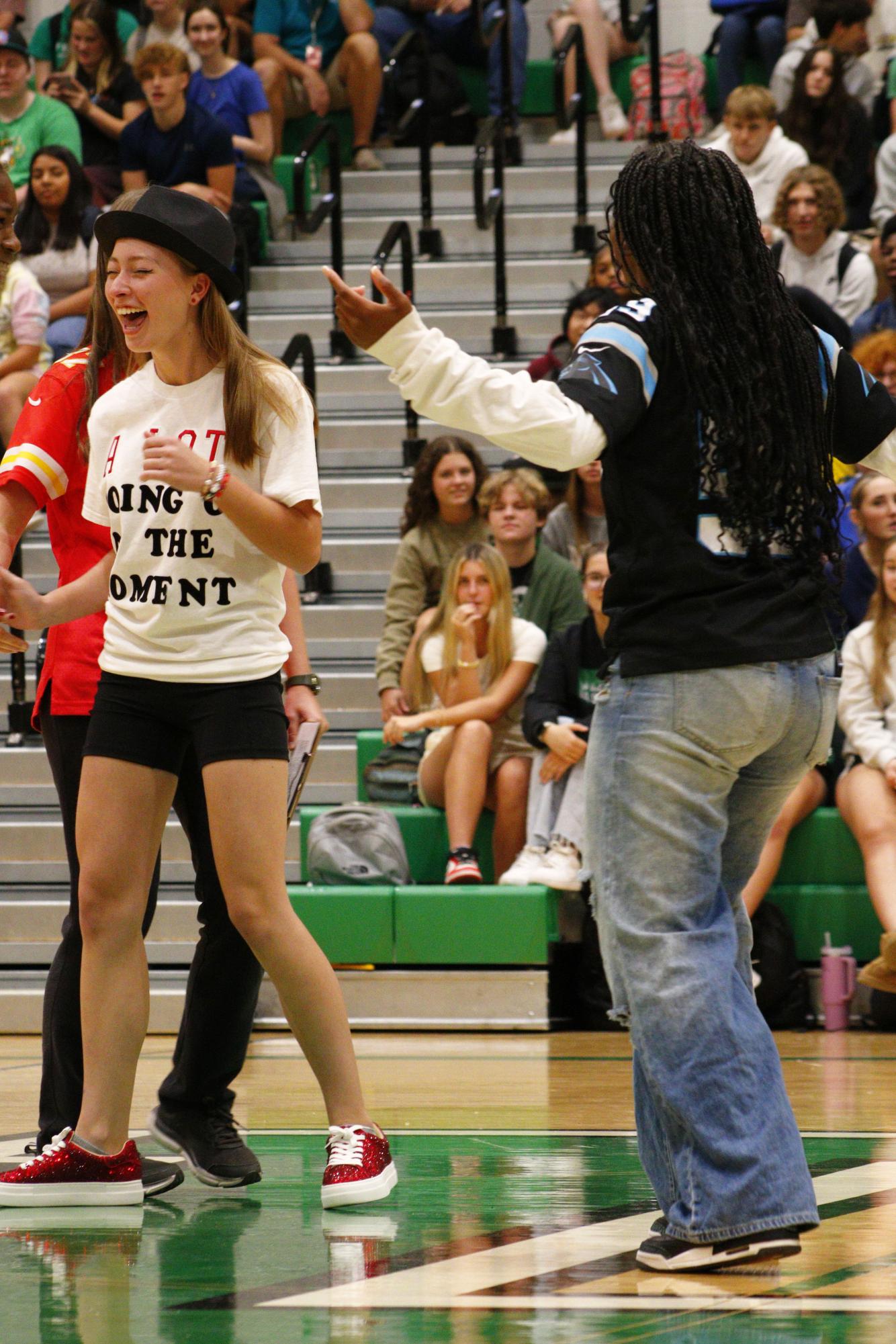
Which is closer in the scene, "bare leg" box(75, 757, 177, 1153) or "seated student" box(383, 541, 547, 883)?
"bare leg" box(75, 757, 177, 1153)

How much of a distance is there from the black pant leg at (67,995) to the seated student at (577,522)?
403 cm

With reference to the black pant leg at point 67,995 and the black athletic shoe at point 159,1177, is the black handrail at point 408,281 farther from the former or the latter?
the black athletic shoe at point 159,1177

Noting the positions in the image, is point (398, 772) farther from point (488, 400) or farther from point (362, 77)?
point (362, 77)

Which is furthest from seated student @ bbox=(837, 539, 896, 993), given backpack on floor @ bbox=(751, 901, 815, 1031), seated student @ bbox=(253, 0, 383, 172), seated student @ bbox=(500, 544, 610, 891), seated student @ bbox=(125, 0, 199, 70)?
seated student @ bbox=(125, 0, 199, 70)

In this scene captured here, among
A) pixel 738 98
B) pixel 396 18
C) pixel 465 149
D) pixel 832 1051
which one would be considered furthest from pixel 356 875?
pixel 396 18

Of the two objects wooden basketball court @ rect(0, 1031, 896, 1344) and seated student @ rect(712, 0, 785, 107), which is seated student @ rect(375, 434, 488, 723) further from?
seated student @ rect(712, 0, 785, 107)

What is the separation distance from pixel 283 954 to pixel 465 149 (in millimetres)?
7987

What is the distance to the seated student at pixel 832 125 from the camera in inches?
354

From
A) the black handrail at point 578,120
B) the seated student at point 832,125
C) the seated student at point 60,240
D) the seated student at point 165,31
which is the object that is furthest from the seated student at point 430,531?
the seated student at point 165,31

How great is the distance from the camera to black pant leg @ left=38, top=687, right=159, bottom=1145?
3426 mm

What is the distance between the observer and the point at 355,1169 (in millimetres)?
3180

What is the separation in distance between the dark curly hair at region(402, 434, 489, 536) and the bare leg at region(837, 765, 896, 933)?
6.09 feet

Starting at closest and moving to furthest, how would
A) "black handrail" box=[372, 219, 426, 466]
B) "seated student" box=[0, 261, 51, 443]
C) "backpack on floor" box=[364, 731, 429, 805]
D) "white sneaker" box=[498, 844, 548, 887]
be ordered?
"white sneaker" box=[498, 844, 548, 887] < "backpack on floor" box=[364, 731, 429, 805] < "seated student" box=[0, 261, 51, 443] < "black handrail" box=[372, 219, 426, 466]

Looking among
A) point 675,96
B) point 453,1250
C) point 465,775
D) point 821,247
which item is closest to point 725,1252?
point 453,1250
